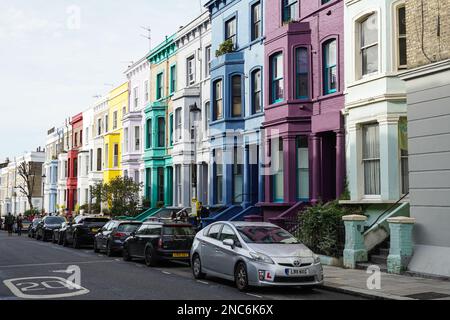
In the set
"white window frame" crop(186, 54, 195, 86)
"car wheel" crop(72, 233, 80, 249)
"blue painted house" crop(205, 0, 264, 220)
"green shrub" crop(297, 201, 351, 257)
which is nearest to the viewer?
"green shrub" crop(297, 201, 351, 257)

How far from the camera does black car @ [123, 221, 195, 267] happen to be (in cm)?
1891

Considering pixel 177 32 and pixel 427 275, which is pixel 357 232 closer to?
pixel 427 275

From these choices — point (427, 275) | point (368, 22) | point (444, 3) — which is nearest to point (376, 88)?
point (368, 22)

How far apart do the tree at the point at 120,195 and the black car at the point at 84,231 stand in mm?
5841

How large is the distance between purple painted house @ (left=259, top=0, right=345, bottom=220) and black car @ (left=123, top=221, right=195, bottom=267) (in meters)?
4.22

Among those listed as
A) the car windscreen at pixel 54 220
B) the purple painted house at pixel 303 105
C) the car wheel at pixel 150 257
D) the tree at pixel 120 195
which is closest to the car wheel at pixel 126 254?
the car wheel at pixel 150 257

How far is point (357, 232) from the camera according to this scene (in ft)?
56.0

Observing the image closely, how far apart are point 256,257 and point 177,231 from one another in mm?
6634

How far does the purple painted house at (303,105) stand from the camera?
846 inches

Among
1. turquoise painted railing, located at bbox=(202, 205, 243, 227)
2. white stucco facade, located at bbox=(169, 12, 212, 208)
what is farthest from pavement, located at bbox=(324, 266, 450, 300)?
white stucco facade, located at bbox=(169, 12, 212, 208)

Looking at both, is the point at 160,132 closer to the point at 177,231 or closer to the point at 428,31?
the point at 177,231

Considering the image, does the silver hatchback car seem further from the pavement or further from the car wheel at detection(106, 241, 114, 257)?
the car wheel at detection(106, 241, 114, 257)

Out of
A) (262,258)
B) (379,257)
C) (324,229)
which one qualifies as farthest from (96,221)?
(262,258)

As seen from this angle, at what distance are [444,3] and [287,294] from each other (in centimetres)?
823
